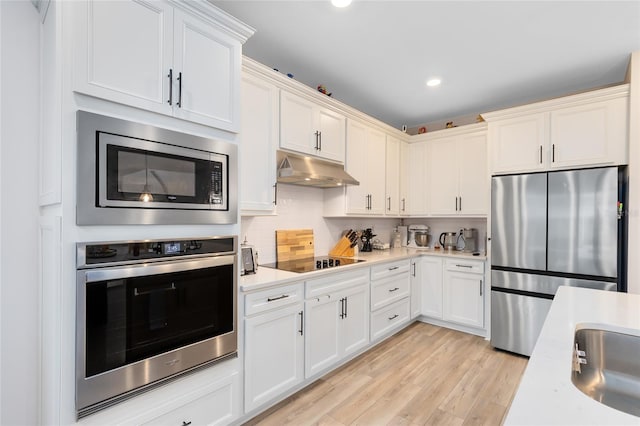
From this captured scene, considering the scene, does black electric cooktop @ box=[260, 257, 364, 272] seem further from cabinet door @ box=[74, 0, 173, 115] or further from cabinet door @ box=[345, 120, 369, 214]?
cabinet door @ box=[74, 0, 173, 115]

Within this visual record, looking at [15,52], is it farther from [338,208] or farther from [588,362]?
[588,362]

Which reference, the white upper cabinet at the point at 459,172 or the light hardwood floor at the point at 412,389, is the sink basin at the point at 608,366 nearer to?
the light hardwood floor at the point at 412,389

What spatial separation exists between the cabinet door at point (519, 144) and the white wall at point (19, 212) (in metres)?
3.82

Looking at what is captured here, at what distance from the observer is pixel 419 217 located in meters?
4.36

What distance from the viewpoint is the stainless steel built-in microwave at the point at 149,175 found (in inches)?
53.0

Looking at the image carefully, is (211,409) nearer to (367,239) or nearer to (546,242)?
(367,239)

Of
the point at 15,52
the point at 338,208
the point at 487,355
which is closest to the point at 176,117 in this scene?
the point at 15,52

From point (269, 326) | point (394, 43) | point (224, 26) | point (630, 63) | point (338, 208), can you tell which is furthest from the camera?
point (338, 208)

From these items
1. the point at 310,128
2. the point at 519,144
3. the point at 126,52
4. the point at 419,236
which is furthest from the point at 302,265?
the point at 519,144

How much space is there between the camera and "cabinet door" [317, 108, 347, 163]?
9.79ft

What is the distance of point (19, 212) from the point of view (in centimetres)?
161

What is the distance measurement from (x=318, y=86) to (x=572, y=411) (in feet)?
10.3

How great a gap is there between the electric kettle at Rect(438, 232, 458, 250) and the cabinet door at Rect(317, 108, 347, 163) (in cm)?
200

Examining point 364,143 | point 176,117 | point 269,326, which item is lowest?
point 269,326
